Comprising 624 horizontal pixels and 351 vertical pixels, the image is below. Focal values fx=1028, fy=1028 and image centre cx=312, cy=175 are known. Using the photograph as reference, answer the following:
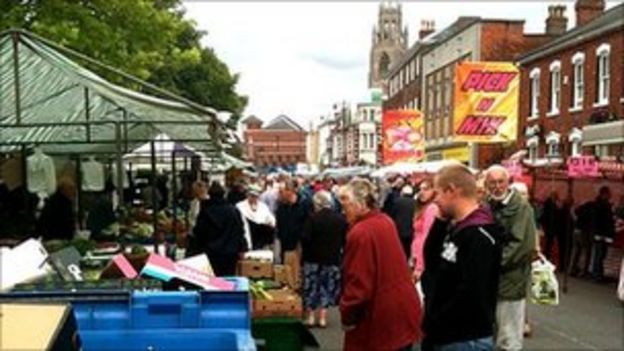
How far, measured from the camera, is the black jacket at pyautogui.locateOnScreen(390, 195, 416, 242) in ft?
47.3

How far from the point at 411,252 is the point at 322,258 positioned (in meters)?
2.10

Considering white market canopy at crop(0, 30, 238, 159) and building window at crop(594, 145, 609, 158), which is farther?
building window at crop(594, 145, 609, 158)

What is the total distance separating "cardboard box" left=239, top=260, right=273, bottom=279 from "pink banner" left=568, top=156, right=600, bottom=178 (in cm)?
937

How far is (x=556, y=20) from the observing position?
47.7 meters

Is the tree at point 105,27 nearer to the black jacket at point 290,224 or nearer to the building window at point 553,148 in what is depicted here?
the black jacket at point 290,224

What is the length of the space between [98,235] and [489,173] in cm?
692

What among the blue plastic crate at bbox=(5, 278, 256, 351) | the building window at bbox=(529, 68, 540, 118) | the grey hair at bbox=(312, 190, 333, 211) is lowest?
the blue plastic crate at bbox=(5, 278, 256, 351)

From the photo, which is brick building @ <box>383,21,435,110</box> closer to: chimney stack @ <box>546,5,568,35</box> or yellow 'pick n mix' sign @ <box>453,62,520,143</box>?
chimney stack @ <box>546,5,568,35</box>

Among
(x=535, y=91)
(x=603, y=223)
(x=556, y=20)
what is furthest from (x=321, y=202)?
(x=556, y=20)

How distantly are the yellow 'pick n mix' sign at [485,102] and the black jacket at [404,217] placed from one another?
414 cm

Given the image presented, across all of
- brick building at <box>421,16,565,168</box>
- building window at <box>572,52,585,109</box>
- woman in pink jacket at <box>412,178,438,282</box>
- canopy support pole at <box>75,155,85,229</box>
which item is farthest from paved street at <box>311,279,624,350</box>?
brick building at <box>421,16,565,168</box>

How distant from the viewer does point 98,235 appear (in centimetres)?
1430

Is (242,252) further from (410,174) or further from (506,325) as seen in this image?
(410,174)

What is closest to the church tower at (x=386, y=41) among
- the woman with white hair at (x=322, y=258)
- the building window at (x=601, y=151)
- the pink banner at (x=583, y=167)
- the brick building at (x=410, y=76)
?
the brick building at (x=410, y=76)
